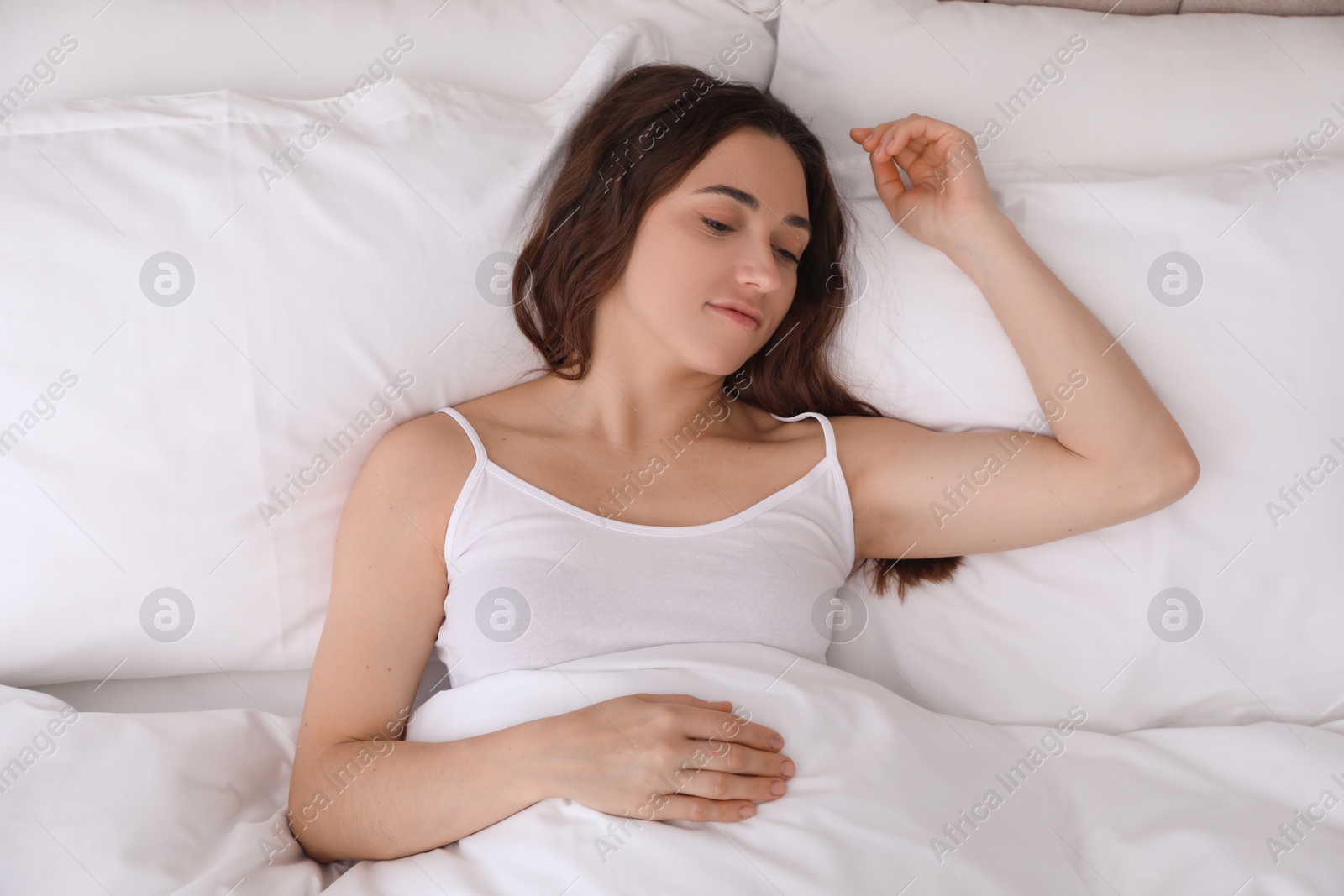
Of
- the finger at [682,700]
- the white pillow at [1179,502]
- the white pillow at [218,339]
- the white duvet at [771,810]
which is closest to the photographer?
the white duvet at [771,810]

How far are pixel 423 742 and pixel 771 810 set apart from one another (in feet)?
1.42

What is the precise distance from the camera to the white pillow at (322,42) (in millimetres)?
1411

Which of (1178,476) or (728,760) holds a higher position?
(1178,476)

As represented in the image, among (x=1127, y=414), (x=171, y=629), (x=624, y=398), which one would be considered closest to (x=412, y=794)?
(x=171, y=629)

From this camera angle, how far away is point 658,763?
1.04 m

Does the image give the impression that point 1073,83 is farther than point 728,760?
Yes

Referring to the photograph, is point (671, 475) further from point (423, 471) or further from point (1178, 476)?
point (1178, 476)

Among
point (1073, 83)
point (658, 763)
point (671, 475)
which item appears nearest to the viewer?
point (658, 763)

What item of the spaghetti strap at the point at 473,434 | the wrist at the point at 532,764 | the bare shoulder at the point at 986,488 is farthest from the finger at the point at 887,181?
the wrist at the point at 532,764

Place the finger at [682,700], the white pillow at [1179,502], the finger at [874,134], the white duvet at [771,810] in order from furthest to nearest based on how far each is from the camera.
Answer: the finger at [874,134], the white pillow at [1179,502], the finger at [682,700], the white duvet at [771,810]

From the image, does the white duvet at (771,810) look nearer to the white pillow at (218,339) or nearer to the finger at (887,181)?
the white pillow at (218,339)

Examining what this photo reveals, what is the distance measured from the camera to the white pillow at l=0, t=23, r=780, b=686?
124 cm

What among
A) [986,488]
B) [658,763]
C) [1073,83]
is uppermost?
[1073,83]

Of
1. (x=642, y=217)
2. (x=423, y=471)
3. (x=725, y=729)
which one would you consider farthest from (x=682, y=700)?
(x=642, y=217)
